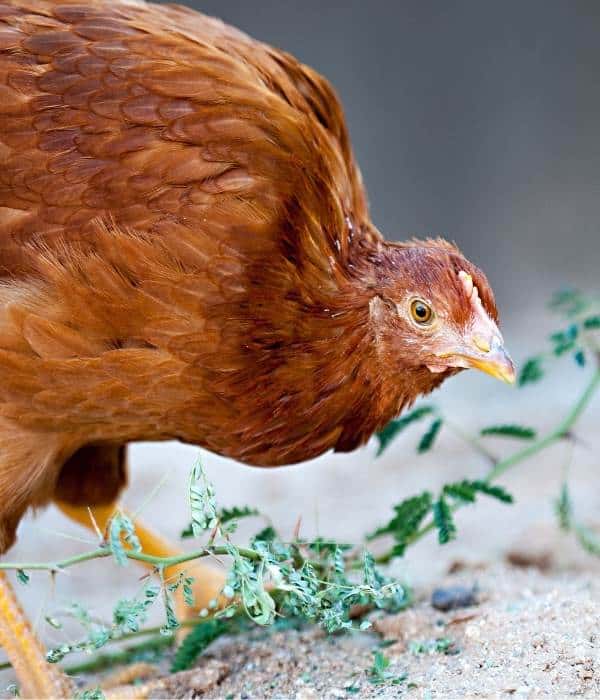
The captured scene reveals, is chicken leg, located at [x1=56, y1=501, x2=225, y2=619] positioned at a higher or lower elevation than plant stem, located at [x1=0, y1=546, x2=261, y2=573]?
lower

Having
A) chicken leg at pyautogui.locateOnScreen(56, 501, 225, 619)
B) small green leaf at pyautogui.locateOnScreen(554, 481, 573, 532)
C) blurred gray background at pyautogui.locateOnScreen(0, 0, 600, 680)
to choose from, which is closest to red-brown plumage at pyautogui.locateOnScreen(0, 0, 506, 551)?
chicken leg at pyautogui.locateOnScreen(56, 501, 225, 619)

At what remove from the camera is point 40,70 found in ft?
8.46

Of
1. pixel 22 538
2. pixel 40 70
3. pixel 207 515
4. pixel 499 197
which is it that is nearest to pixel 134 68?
pixel 40 70

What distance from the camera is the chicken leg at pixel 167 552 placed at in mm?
3324

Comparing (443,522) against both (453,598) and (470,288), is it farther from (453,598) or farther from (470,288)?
(470,288)

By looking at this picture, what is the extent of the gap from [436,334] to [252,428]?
550 millimetres

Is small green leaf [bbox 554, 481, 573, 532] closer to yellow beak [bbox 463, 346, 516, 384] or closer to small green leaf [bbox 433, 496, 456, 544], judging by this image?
small green leaf [bbox 433, 496, 456, 544]

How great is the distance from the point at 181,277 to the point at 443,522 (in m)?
0.95

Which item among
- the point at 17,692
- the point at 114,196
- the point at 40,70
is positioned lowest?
the point at 17,692

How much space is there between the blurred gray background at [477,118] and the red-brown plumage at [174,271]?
4256mm

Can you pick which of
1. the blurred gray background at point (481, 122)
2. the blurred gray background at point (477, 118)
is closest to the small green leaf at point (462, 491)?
the blurred gray background at point (481, 122)

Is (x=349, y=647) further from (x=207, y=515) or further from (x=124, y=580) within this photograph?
(x=124, y=580)

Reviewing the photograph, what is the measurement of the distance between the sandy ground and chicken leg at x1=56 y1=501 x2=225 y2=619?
0.28 meters

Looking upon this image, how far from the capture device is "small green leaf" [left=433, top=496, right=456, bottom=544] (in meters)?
2.64
